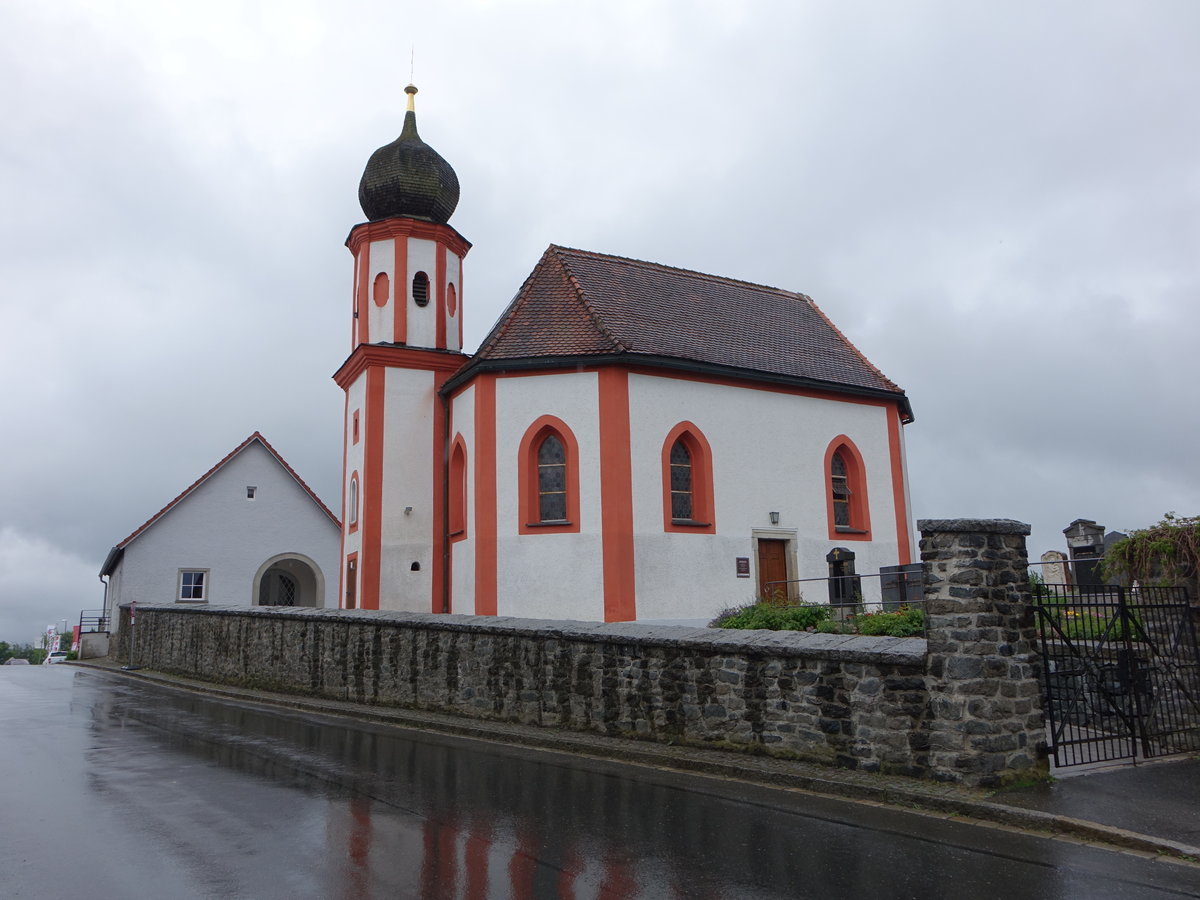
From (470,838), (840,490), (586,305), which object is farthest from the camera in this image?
(840,490)

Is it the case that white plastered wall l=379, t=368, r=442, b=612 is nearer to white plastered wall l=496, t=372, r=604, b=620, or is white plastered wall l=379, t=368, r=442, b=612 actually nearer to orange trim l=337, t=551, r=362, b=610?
orange trim l=337, t=551, r=362, b=610

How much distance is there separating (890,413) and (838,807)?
16.1 meters

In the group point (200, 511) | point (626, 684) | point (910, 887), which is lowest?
point (910, 887)

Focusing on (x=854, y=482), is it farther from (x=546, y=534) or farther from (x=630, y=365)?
(x=546, y=534)

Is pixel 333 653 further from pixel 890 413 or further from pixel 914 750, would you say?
pixel 890 413

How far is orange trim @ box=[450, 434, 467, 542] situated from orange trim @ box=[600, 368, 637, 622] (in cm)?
291

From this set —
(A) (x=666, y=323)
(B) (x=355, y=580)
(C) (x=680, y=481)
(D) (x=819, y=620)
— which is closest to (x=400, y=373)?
(B) (x=355, y=580)

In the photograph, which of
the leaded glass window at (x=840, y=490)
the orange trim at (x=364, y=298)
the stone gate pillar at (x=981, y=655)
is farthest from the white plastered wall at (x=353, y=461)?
the stone gate pillar at (x=981, y=655)

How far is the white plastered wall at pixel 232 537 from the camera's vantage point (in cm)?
3073

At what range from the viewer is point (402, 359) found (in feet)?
70.0

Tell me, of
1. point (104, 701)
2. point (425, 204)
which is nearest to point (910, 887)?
point (104, 701)

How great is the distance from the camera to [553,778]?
9031 mm

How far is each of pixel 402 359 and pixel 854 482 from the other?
10938 millimetres

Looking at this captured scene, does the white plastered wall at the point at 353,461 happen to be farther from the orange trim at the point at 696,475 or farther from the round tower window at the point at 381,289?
the orange trim at the point at 696,475
